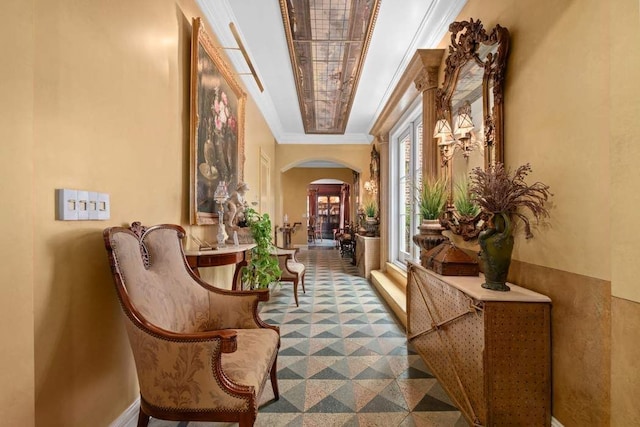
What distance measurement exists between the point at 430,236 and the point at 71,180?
248cm

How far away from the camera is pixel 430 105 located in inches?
125

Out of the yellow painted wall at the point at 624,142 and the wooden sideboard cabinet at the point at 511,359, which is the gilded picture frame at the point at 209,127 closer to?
the wooden sideboard cabinet at the point at 511,359

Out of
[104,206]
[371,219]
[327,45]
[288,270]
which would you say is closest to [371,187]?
[371,219]

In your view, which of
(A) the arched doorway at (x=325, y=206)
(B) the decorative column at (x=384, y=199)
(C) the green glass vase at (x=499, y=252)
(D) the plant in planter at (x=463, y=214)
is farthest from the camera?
(A) the arched doorway at (x=325, y=206)

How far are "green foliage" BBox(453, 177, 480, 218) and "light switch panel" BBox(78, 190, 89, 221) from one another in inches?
90.5

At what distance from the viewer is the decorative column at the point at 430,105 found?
306 cm

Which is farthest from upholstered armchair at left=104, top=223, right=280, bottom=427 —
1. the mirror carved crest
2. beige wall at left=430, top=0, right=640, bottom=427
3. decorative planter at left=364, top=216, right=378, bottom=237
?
decorative planter at left=364, top=216, right=378, bottom=237

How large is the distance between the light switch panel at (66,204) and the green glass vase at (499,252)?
206cm

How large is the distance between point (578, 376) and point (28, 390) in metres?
2.24

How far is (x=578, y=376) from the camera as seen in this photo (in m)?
1.40

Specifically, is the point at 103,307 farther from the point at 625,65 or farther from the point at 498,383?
the point at 625,65

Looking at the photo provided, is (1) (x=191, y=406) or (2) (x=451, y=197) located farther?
(2) (x=451, y=197)

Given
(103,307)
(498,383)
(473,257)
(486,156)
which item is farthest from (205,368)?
(486,156)

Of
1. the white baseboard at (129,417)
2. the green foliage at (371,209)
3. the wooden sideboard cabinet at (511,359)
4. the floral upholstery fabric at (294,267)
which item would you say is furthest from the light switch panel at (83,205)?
the green foliage at (371,209)
